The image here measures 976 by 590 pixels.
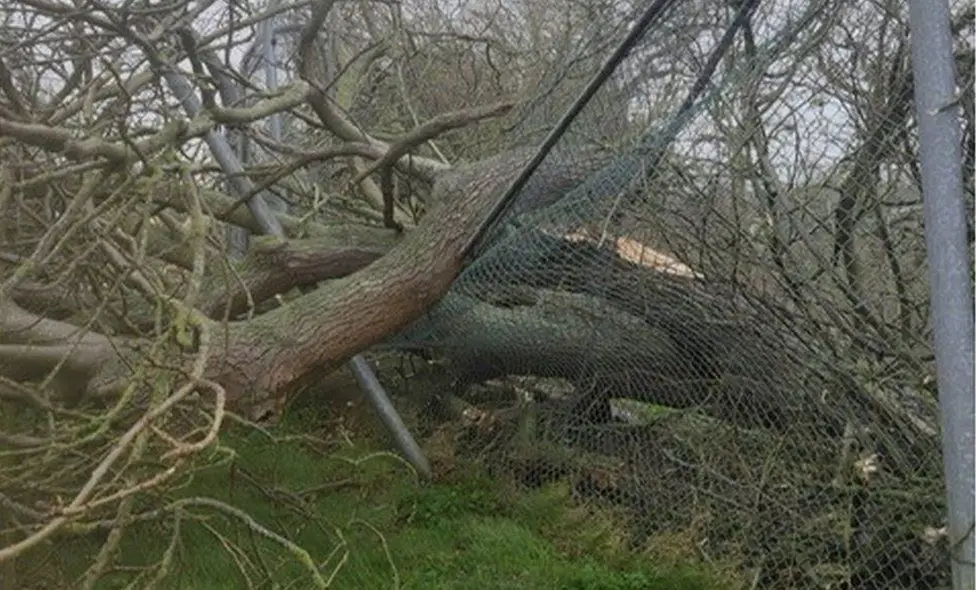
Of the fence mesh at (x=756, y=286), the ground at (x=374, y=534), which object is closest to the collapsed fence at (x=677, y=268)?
the fence mesh at (x=756, y=286)

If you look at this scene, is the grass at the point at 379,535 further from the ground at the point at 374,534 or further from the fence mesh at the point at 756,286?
the fence mesh at the point at 756,286

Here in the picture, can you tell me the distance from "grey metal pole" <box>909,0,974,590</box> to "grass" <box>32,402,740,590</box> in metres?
1.74

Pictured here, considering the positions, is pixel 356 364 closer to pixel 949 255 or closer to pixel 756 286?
pixel 756 286

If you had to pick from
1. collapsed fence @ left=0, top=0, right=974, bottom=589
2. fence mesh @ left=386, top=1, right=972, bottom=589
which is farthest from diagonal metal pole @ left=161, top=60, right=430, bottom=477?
fence mesh @ left=386, top=1, right=972, bottom=589

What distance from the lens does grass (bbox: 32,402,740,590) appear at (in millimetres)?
4059

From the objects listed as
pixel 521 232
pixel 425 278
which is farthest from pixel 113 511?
pixel 521 232

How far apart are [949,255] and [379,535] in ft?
7.86

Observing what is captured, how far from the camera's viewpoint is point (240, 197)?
5.37 meters

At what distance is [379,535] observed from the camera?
387 centimetres

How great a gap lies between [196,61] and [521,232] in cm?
205

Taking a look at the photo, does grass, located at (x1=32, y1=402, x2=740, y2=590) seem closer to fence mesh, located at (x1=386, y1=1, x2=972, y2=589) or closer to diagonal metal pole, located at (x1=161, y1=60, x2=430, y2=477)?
diagonal metal pole, located at (x1=161, y1=60, x2=430, y2=477)

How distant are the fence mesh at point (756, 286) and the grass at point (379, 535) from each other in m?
0.32

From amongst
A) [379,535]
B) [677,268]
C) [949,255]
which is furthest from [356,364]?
[949,255]

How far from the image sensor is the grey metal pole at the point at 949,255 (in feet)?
7.91
